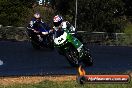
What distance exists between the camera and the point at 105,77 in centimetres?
736

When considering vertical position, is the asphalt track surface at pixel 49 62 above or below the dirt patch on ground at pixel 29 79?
below

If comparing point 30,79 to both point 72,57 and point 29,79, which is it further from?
point 72,57

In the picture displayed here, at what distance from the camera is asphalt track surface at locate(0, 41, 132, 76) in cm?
1362

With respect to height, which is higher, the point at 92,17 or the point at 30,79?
the point at 30,79

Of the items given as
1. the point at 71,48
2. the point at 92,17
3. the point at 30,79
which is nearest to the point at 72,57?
the point at 71,48

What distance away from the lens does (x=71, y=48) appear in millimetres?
15023

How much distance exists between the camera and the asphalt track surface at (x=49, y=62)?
13617 mm

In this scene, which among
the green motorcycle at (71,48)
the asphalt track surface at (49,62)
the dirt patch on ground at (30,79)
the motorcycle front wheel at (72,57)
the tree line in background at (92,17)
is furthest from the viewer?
the tree line in background at (92,17)

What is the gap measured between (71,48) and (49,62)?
92cm

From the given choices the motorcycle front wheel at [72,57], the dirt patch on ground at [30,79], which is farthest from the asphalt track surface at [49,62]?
the dirt patch on ground at [30,79]

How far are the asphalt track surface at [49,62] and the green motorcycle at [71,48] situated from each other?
11.1 inches

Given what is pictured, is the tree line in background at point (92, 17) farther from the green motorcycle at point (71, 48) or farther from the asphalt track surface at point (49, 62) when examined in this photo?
the green motorcycle at point (71, 48)

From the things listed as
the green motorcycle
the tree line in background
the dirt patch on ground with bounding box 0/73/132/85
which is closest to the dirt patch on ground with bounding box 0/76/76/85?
the dirt patch on ground with bounding box 0/73/132/85

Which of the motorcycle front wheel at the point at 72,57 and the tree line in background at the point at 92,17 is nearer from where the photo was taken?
the motorcycle front wheel at the point at 72,57
